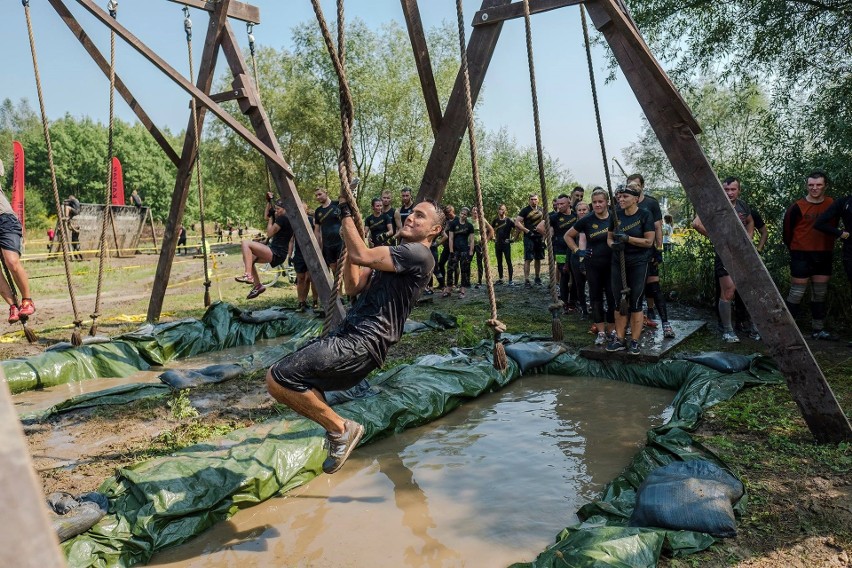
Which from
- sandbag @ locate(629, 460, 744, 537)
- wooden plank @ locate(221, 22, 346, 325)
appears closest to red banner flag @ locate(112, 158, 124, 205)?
wooden plank @ locate(221, 22, 346, 325)

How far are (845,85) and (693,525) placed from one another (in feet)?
22.9

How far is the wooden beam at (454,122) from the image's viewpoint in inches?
205

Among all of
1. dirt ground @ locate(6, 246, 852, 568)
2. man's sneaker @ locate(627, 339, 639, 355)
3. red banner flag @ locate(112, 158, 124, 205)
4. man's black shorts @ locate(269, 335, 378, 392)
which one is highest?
red banner flag @ locate(112, 158, 124, 205)

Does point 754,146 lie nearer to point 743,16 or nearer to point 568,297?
point 743,16

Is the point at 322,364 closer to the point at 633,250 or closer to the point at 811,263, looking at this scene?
the point at 633,250

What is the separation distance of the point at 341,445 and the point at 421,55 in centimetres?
364

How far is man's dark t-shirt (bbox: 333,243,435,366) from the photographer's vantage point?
3621 millimetres

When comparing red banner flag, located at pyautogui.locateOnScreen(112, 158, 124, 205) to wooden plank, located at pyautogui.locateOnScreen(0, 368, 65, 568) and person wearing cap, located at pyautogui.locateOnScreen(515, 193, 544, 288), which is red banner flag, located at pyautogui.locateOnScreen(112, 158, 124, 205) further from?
wooden plank, located at pyautogui.locateOnScreen(0, 368, 65, 568)

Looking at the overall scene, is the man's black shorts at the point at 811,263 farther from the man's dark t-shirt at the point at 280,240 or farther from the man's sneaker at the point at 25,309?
the man's sneaker at the point at 25,309

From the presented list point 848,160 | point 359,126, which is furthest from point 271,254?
point 359,126

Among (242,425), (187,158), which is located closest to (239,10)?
(187,158)

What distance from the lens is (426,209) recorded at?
3.81 metres

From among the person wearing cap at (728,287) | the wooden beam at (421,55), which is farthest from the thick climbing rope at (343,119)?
the person wearing cap at (728,287)

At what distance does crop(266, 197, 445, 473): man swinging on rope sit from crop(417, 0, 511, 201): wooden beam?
61.2 inches
